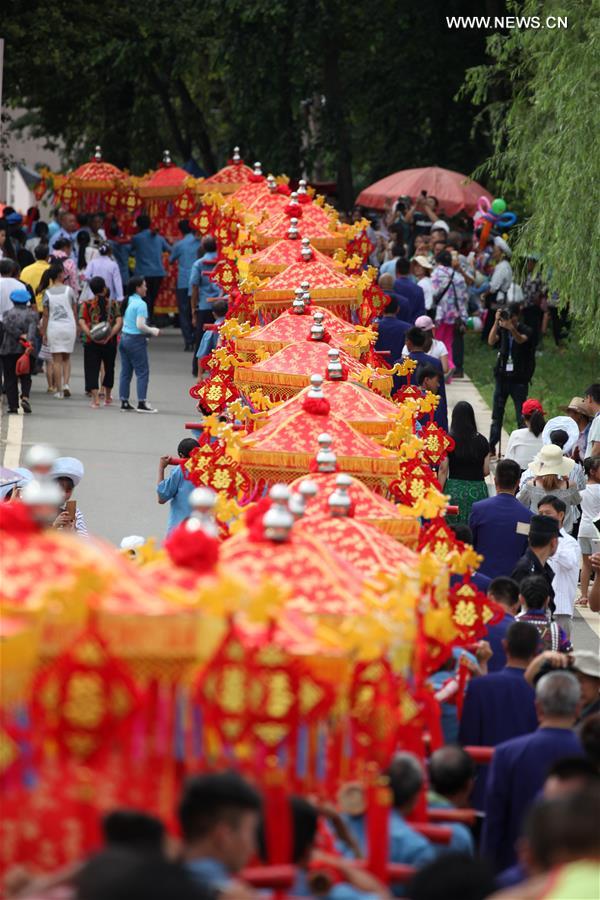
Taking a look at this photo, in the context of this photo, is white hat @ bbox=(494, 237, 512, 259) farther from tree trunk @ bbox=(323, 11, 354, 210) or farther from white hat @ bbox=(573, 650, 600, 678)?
white hat @ bbox=(573, 650, 600, 678)

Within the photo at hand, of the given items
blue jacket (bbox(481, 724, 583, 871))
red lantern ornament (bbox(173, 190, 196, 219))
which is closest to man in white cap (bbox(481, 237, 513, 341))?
red lantern ornament (bbox(173, 190, 196, 219))

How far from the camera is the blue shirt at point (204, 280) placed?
22125 millimetres

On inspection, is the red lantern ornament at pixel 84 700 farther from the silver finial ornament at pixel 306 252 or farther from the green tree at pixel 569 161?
the green tree at pixel 569 161

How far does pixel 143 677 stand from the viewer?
15.9 feet

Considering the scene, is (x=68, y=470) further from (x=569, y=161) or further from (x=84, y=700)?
(x=569, y=161)

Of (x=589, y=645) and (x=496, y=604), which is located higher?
(x=496, y=604)

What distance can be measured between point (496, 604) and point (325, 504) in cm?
154

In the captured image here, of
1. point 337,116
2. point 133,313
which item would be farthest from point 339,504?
point 337,116

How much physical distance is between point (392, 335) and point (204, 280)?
5.66 m

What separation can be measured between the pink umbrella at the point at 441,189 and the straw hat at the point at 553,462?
17.2 m

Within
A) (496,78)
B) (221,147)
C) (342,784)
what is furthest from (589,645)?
(221,147)

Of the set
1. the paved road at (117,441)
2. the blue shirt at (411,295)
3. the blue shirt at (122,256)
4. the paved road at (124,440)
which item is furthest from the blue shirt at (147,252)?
the blue shirt at (411,295)

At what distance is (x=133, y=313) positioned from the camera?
1948cm

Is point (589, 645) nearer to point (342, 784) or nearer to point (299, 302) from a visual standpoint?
point (299, 302)
